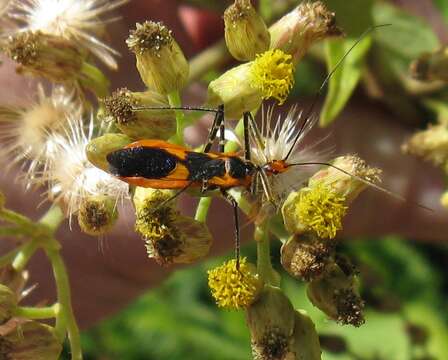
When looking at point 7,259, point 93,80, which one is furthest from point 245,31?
point 7,259

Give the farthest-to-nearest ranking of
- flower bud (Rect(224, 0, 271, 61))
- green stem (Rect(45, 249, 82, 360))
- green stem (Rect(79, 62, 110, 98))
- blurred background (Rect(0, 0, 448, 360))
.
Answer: blurred background (Rect(0, 0, 448, 360))
green stem (Rect(79, 62, 110, 98))
green stem (Rect(45, 249, 82, 360))
flower bud (Rect(224, 0, 271, 61))

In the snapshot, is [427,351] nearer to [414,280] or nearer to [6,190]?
[414,280]

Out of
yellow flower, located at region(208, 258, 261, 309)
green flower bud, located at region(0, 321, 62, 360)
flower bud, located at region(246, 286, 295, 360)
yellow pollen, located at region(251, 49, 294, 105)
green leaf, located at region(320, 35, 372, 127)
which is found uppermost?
green leaf, located at region(320, 35, 372, 127)

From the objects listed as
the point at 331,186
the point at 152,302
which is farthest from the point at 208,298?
the point at 331,186

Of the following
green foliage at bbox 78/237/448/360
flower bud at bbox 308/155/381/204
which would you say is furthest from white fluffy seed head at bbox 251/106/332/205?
green foliage at bbox 78/237/448/360

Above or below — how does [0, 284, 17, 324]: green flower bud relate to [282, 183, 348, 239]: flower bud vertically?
below

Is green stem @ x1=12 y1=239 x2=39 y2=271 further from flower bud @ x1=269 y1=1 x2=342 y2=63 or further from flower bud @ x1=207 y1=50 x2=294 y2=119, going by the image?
flower bud @ x1=269 y1=1 x2=342 y2=63

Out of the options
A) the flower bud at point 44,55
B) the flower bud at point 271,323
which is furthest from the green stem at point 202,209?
the flower bud at point 44,55
